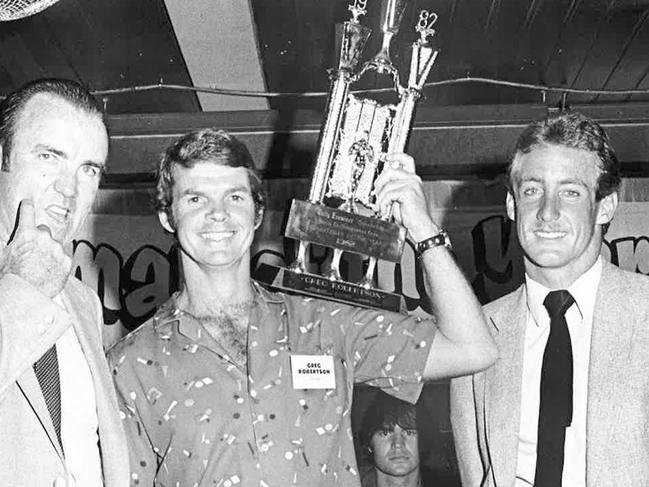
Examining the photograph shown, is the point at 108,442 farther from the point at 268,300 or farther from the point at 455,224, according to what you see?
the point at 455,224

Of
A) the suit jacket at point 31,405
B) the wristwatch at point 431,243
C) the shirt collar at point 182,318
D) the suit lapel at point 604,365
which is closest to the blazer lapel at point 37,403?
the suit jacket at point 31,405

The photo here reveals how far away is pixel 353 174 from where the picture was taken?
2.76 meters

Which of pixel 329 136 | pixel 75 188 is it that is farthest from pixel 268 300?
pixel 75 188

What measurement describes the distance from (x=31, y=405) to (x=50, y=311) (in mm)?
236

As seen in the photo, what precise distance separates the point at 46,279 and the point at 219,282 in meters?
0.81

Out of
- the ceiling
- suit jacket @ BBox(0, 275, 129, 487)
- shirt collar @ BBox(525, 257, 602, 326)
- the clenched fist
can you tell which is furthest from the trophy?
the ceiling

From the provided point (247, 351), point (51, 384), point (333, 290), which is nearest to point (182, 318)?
point (247, 351)

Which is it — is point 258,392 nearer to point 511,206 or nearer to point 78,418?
point 78,418

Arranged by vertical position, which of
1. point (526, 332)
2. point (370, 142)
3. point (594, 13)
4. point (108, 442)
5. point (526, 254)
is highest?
point (594, 13)

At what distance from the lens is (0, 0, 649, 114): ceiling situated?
4074 mm

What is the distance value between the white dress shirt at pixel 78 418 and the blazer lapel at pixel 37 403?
0.12 metres

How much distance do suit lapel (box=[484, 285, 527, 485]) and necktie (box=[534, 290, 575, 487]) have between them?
0.09 m

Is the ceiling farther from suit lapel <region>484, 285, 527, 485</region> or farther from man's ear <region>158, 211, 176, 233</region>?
suit lapel <region>484, 285, 527, 485</region>

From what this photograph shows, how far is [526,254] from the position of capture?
2.75 meters
